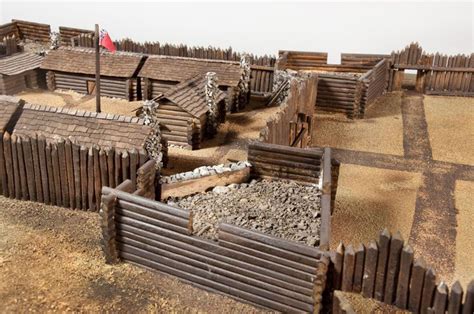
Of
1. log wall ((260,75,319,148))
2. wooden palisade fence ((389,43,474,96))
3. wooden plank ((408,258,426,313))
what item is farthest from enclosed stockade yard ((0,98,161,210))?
wooden palisade fence ((389,43,474,96))

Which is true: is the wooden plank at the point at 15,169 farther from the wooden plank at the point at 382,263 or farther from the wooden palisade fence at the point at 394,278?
the wooden plank at the point at 382,263

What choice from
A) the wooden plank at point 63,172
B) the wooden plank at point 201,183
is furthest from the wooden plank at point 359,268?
the wooden plank at point 63,172

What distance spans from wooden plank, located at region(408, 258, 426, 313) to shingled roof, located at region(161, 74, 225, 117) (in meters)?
11.5

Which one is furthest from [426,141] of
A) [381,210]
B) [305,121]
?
[381,210]

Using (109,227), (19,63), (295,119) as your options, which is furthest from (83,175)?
(19,63)

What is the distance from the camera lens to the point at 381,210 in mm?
14672

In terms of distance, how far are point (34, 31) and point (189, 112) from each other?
1717 centimetres

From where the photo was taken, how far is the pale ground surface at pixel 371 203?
13.5 meters

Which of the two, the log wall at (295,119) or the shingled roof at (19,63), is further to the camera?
the shingled roof at (19,63)

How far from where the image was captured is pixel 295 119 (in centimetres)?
1747

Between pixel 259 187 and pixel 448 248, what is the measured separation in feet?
16.8

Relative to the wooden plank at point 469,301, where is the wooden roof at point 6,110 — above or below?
above

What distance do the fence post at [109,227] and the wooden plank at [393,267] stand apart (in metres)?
4.91

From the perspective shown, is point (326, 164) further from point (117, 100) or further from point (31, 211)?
point (117, 100)
